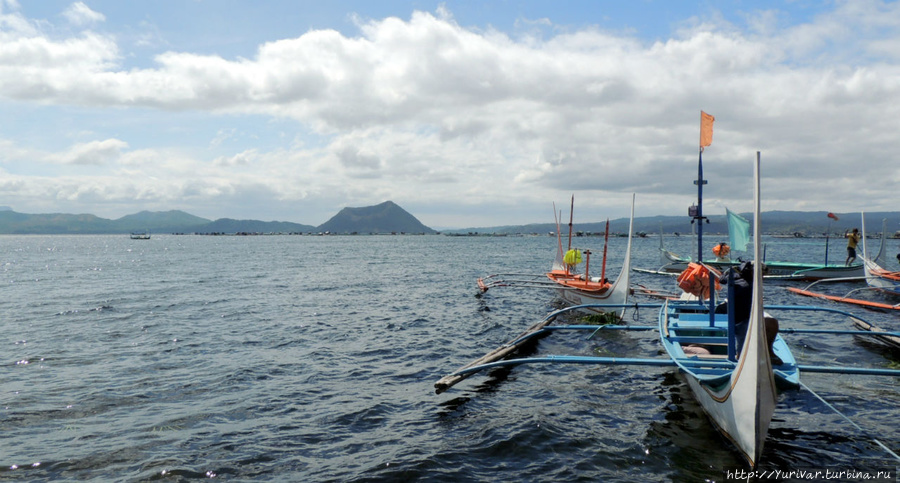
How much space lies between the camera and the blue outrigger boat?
7.26 m

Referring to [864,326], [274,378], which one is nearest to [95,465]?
[274,378]

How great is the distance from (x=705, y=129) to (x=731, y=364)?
6.78m

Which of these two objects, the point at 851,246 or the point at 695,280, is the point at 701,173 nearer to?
the point at 695,280

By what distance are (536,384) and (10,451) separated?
11735mm

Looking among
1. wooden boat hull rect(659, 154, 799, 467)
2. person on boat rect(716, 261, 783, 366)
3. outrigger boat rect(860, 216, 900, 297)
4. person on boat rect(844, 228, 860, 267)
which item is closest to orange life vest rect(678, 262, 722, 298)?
wooden boat hull rect(659, 154, 799, 467)

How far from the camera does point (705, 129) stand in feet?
44.8

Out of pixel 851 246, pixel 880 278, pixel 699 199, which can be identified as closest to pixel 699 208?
pixel 699 199

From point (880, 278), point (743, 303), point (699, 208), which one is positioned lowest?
point (880, 278)

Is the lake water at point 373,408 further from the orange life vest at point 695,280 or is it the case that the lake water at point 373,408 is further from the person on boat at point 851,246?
the person on boat at point 851,246

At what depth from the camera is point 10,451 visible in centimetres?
962

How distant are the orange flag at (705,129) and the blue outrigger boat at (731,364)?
96 centimetres

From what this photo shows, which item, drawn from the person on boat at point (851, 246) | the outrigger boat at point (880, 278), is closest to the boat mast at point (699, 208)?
the outrigger boat at point (880, 278)

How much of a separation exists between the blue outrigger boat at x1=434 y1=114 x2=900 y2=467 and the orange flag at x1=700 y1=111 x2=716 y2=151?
0.96 metres

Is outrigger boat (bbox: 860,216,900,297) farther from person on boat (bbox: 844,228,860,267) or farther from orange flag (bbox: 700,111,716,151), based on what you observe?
orange flag (bbox: 700,111,716,151)
